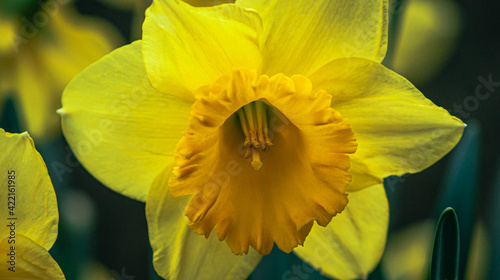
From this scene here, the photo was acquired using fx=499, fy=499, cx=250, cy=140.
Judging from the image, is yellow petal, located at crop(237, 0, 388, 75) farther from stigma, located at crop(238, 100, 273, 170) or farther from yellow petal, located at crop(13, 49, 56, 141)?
yellow petal, located at crop(13, 49, 56, 141)

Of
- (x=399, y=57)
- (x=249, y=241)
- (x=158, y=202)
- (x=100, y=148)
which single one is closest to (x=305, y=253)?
(x=249, y=241)

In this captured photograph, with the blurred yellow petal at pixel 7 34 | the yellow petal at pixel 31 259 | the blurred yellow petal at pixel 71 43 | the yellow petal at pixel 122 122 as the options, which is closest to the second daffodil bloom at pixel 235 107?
the yellow petal at pixel 122 122

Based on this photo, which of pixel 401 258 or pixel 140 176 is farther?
pixel 401 258

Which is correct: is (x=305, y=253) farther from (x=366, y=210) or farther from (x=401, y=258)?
(x=401, y=258)

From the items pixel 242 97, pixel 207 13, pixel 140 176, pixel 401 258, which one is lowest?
pixel 401 258

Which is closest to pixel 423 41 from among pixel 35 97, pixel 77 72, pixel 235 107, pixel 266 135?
pixel 266 135

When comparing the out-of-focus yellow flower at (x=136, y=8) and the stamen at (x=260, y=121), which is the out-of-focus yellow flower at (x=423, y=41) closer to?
the stamen at (x=260, y=121)

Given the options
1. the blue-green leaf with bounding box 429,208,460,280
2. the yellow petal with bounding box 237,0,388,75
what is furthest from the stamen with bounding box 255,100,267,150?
the blue-green leaf with bounding box 429,208,460,280
